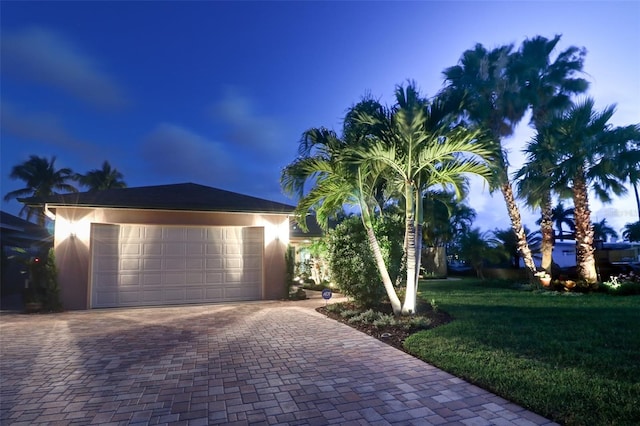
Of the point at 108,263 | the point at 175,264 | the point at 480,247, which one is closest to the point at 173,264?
the point at 175,264

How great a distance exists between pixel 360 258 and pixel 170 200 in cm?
615

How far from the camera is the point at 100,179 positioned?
3153cm

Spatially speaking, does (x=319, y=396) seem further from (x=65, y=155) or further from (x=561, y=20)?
(x=65, y=155)

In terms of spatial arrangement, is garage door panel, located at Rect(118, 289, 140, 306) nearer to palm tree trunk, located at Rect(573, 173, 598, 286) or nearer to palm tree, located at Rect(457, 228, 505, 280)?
palm tree trunk, located at Rect(573, 173, 598, 286)

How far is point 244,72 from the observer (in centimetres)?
2641

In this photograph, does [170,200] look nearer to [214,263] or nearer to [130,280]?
[214,263]

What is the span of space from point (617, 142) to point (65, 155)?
50189mm

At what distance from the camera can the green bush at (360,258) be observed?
8.05m

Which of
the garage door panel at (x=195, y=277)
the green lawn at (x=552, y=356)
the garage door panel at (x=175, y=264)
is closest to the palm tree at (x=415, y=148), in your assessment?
the green lawn at (x=552, y=356)

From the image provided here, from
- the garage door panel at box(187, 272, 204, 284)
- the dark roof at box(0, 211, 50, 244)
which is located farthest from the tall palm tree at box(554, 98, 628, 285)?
the dark roof at box(0, 211, 50, 244)

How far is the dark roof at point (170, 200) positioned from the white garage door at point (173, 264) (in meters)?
0.71

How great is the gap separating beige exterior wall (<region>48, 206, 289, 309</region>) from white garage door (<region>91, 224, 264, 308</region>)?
0.21m

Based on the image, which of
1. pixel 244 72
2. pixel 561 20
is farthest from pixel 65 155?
pixel 561 20

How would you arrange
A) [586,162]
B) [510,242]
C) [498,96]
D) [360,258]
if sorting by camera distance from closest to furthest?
[360,258]
[586,162]
[498,96]
[510,242]
